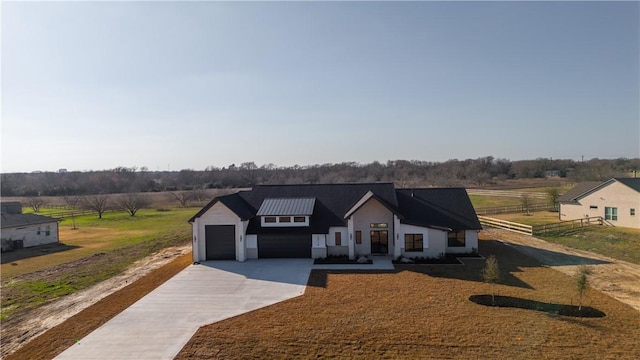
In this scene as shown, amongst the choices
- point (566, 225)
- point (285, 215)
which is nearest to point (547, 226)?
point (566, 225)

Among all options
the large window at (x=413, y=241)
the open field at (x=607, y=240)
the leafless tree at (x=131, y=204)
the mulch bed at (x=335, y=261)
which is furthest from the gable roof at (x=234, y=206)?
the leafless tree at (x=131, y=204)

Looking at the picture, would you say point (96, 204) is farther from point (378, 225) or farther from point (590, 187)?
point (590, 187)

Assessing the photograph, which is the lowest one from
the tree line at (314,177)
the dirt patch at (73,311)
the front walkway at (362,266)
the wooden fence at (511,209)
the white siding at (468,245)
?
the dirt patch at (73,311)

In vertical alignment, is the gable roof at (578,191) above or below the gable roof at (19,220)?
above

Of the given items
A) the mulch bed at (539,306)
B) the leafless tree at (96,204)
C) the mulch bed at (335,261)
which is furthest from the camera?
the leafless tree at (96,204)

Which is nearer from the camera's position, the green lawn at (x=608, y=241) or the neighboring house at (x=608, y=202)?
the green lawn at (x=608, y=241)

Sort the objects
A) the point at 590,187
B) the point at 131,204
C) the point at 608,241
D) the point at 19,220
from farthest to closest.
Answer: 1. the point at 131,204
2. the point at 590,187
3. the point at 19,220
4. the point at 608,241

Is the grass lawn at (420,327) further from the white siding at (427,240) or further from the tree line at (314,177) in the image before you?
the tree line at (314,177)
